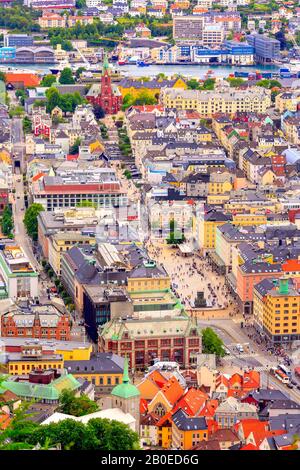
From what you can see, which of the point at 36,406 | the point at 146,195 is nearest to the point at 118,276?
the point at 36,406

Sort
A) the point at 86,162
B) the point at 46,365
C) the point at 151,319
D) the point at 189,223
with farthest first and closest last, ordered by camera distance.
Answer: the point at 86,162, the point at 189,223, the point at 151,319, the point at 46,365

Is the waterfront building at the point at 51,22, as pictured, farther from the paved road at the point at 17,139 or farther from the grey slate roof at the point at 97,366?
the grey slate roof at the point at 97,366

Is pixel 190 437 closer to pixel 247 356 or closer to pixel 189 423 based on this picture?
pixel 189 423

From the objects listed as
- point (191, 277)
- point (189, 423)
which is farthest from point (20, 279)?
point (189, 423)

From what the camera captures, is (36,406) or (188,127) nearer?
(36,406)

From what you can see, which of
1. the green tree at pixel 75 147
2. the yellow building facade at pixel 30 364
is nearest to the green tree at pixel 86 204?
the green tree at pixel 75 147

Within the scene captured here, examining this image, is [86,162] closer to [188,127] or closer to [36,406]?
[188,127]
